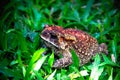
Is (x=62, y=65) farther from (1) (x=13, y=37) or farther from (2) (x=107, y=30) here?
(2) (x=107, y=30)

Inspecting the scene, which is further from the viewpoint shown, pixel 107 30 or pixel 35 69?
pixel 107 30

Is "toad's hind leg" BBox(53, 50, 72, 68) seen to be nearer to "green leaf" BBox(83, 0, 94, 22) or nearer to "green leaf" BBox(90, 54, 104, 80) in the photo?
"green leaf" BBox(90, 54, 104, 80)

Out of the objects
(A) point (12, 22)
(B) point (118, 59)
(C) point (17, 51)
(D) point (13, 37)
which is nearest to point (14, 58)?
(C) point (17, 51)

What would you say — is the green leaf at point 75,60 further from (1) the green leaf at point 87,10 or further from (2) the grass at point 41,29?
(1) the green leaf at point 87,10

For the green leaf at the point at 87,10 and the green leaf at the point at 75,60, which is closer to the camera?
the green leaf at the point at 75,60

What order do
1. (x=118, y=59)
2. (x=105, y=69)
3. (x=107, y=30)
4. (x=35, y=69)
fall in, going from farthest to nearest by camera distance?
(x=107, y=30)
(x=118, y=59)
(x=105, y=69)
(x=35, y=69)

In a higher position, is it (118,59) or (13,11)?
(13,11)

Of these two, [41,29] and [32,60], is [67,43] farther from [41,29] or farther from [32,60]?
[41,29]

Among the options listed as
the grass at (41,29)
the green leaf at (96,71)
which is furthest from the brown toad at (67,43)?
the green leaf at (96,71)
